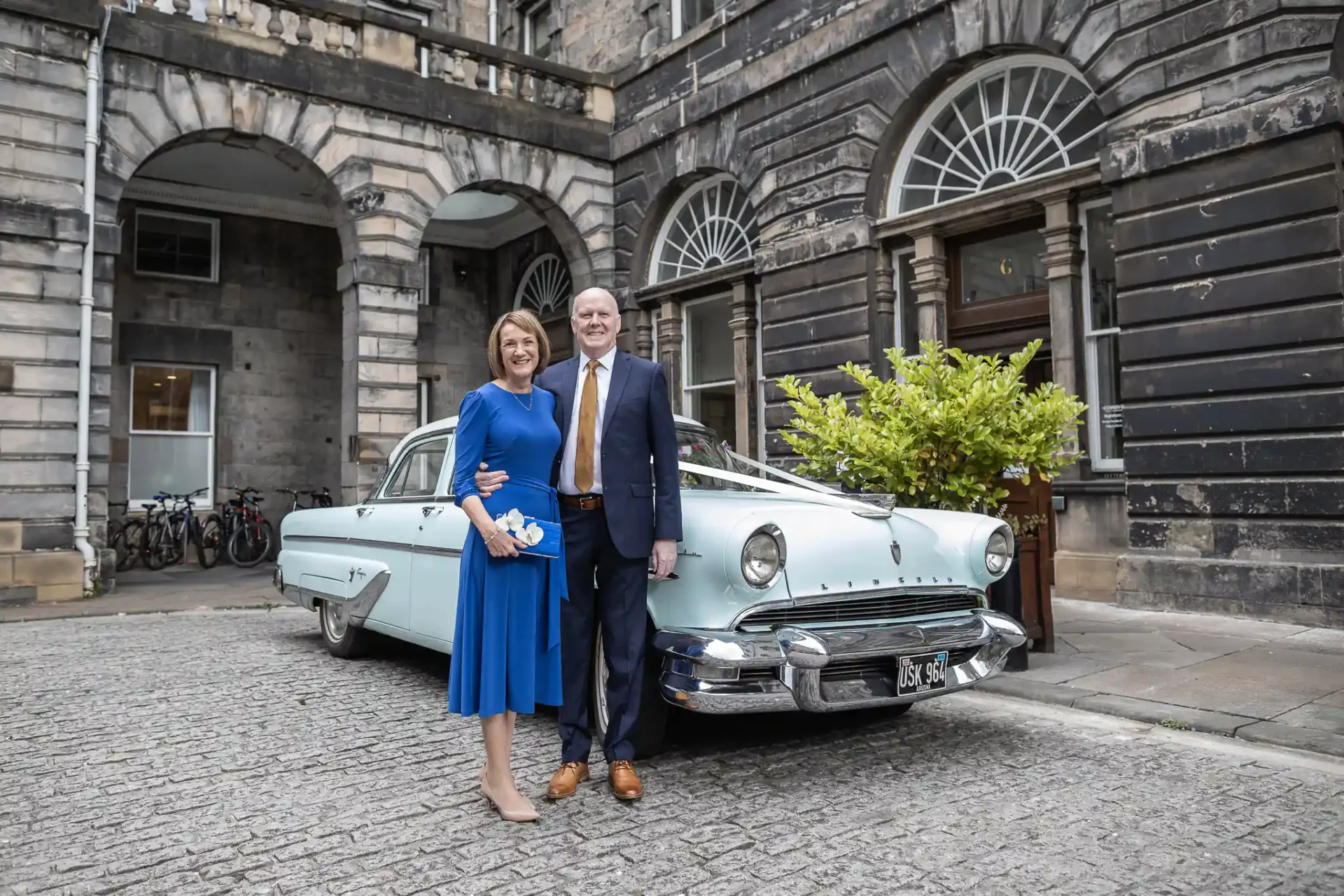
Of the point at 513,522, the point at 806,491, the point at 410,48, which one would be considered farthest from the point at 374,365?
the point at 513,522

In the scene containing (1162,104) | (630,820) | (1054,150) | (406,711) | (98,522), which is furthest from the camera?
(98,522)

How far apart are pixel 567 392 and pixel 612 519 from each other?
55 centimetres

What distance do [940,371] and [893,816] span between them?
10.6ft

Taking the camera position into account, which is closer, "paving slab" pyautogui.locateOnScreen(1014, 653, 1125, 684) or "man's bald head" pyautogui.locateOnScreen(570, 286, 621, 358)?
"man's bald head" pyautogui.locateOnScreen(570, 286, 621, 358)

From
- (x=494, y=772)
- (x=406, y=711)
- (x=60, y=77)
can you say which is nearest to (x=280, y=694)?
(x=406, y=711)

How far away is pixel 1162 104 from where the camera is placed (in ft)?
27.1

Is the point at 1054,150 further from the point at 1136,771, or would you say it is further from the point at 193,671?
the point at 193,671

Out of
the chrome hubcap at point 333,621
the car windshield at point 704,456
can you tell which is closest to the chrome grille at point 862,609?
the car windshield at point 704,456

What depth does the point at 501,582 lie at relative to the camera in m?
3.40

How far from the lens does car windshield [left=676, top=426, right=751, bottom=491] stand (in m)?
4.91

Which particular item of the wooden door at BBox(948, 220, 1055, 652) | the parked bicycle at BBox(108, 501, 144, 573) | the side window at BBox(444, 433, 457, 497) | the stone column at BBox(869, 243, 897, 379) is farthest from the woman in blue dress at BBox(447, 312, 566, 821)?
the parked bicycle at BBox(108, 501, 144, 573)

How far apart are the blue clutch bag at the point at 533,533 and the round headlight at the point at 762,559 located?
71 cm

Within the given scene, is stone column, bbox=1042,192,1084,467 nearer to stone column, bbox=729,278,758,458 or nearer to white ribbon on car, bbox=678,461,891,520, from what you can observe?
stone column, bbox=729,278,758,458

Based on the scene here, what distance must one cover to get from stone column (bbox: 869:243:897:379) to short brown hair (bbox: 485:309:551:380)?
25.6 feet
